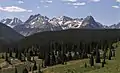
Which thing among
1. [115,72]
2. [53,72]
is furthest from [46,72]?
→ [115,72]

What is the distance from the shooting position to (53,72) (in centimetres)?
18925

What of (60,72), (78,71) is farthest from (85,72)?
(60,72)

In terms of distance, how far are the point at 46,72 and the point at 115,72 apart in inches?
3085

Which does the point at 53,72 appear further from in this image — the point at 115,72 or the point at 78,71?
the point at 115,72

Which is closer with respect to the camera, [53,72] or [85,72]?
[85,72]

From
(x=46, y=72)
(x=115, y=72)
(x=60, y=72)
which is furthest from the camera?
(x=46, y=72)

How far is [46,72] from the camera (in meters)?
200

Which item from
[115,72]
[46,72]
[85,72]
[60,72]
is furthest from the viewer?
[46,72]

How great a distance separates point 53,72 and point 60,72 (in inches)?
410

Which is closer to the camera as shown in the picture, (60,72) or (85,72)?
(85,72)

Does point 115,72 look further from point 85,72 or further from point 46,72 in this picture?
point 46,72

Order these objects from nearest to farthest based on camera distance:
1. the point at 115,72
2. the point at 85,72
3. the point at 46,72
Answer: the point at 115,72
the point at 85,72
the point at 46,72

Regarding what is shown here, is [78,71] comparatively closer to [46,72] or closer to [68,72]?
[68,72]

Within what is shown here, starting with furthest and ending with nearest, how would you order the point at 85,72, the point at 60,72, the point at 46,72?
1. the point at 46,72
2. the point at 60,72
3. the point at 85,72
